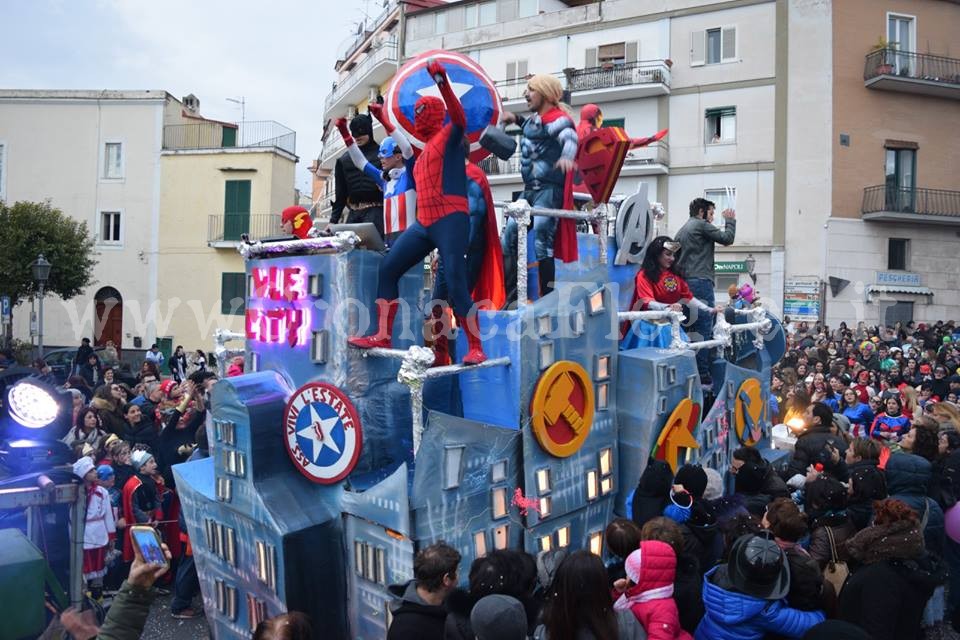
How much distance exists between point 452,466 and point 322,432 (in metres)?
0.95

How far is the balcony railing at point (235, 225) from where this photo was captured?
1105 inches

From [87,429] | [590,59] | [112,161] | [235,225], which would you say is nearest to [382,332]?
[87,429]

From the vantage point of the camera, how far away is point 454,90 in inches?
251

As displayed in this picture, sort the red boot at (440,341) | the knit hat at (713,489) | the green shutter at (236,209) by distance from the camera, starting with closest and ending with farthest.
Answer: the knit hat at (713,489)
the red boot at (440,341)
the green shutter at (236,209)

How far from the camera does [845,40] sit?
26.7 meters

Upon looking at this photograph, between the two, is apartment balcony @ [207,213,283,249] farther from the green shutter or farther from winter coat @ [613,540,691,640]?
winter coat @ [613,540,691,640]

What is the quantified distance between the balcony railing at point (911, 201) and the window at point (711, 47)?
674 cm

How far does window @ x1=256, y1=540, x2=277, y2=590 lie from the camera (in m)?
5.09

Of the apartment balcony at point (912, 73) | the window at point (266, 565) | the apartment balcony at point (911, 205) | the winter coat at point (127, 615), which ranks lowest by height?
the window at point (266, 565)

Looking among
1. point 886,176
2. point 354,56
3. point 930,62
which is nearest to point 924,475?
point 886,176

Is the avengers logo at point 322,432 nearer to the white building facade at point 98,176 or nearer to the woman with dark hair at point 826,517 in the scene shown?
the woman with dark hair at point 826,517

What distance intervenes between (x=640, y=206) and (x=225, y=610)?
16.4 feet

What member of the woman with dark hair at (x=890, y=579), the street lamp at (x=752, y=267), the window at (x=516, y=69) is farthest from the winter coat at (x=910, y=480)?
Result: the window at (x=516, y=69)

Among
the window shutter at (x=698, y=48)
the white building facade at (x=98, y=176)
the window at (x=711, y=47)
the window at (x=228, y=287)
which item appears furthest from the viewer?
the white building facade at (x=98, y=176)
